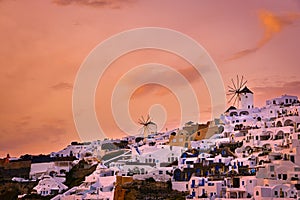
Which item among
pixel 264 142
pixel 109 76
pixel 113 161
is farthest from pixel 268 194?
pixel 113 161

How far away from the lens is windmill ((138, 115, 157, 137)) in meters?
10.8

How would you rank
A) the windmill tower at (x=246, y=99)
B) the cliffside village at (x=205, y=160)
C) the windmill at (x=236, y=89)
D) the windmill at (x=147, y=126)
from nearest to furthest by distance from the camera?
the cliffside village at (x=205, y=160), the windmill at (x=236, y=89), the windmill at (x=147, y=126), the windmill tower at (x=246, y=99)

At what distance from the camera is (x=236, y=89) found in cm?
1023

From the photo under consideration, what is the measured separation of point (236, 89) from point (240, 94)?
0.97 m

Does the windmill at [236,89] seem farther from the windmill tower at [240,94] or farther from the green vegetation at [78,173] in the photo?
the green vegetation at [78,173]

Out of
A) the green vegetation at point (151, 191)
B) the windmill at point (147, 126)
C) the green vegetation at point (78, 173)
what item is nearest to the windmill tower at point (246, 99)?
the windmill at point (147, 126)

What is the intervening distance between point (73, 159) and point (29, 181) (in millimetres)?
1133

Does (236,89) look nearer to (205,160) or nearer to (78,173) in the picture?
(205,160)

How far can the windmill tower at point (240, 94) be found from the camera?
9452mm

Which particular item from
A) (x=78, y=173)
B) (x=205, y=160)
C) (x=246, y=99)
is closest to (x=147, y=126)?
(x=78, y=173)

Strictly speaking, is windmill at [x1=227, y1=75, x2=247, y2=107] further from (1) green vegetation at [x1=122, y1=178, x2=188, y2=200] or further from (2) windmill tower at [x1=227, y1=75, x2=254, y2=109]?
(1) green vegetation at [x1=122, y1=178, x2=188, y2=200]

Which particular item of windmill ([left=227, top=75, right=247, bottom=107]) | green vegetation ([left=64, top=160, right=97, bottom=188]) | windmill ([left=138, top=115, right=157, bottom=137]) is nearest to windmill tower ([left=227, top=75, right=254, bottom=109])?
windmill ([left=227, top=75, right=247, bottom=107])

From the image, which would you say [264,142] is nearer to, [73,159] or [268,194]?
[268,194]

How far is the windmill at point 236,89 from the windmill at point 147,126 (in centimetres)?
175
